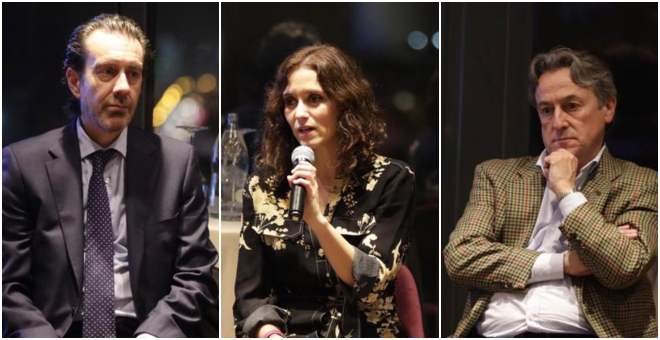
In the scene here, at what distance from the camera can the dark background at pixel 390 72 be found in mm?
3951

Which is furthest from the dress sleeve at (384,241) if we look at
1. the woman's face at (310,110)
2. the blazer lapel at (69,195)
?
the blazer lapel at (69,195)

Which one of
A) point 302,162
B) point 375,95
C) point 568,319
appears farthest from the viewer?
point 375,95

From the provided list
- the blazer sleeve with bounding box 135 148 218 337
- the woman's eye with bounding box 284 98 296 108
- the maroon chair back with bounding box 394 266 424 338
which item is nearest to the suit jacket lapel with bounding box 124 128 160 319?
the blazer sleeve with bounding box 135 148 218 337

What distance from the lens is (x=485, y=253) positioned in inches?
140

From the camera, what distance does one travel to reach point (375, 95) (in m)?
3.94

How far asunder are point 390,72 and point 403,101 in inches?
5.1

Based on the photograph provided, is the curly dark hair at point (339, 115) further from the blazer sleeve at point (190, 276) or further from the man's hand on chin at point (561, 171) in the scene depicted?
the man's hand on chin at point (561, 171)

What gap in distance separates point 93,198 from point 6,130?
58cm

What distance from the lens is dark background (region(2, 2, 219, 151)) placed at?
12.9ft

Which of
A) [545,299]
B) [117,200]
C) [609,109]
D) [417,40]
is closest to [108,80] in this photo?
[117,200]

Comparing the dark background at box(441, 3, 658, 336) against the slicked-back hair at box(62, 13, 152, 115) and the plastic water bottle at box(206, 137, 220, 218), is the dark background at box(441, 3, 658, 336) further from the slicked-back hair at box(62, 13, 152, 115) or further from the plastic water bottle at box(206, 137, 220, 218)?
the slicked-back hair at box(62, 13, 152, 115)

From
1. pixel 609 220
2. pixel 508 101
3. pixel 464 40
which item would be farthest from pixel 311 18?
pixel 609 220

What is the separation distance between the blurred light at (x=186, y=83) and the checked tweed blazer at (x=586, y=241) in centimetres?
123

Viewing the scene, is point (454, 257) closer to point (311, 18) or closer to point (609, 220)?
point (609, 220)
